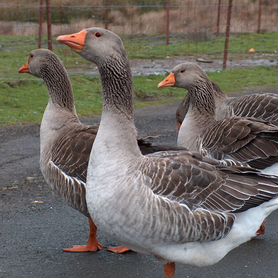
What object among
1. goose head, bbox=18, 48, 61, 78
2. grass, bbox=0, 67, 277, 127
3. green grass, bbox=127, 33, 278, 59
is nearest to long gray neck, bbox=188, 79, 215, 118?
goose head, bbox=18, 48, 61, 78

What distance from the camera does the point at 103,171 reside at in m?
4.29

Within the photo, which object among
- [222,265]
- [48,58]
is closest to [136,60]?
[48,58]

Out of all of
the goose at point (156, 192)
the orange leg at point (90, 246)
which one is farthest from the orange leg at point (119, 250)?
the goose at point (156, 192)

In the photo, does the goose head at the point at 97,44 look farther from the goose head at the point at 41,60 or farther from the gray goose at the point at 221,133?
the gray goose at the point at 221,133

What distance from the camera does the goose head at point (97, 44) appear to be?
176 inches

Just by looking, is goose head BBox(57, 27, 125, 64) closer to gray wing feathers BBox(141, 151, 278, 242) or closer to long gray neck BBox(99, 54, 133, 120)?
long gray neck BBox(99, 54, 133, 120)

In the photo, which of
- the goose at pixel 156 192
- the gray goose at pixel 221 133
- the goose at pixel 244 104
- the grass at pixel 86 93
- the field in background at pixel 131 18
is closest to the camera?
the goose at pixel 156 192

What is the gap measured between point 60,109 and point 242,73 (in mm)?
10384

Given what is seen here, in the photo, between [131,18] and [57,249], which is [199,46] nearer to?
[131,18]

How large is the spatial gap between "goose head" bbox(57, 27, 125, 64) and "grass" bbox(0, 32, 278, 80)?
972cm

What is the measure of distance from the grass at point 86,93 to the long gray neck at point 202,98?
4.26 meters

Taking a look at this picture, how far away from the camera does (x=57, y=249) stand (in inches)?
225

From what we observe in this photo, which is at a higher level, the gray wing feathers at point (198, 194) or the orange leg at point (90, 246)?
the gray wing feathers at point (198, 194)

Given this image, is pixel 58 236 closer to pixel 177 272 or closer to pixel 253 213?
pixel 177 272
